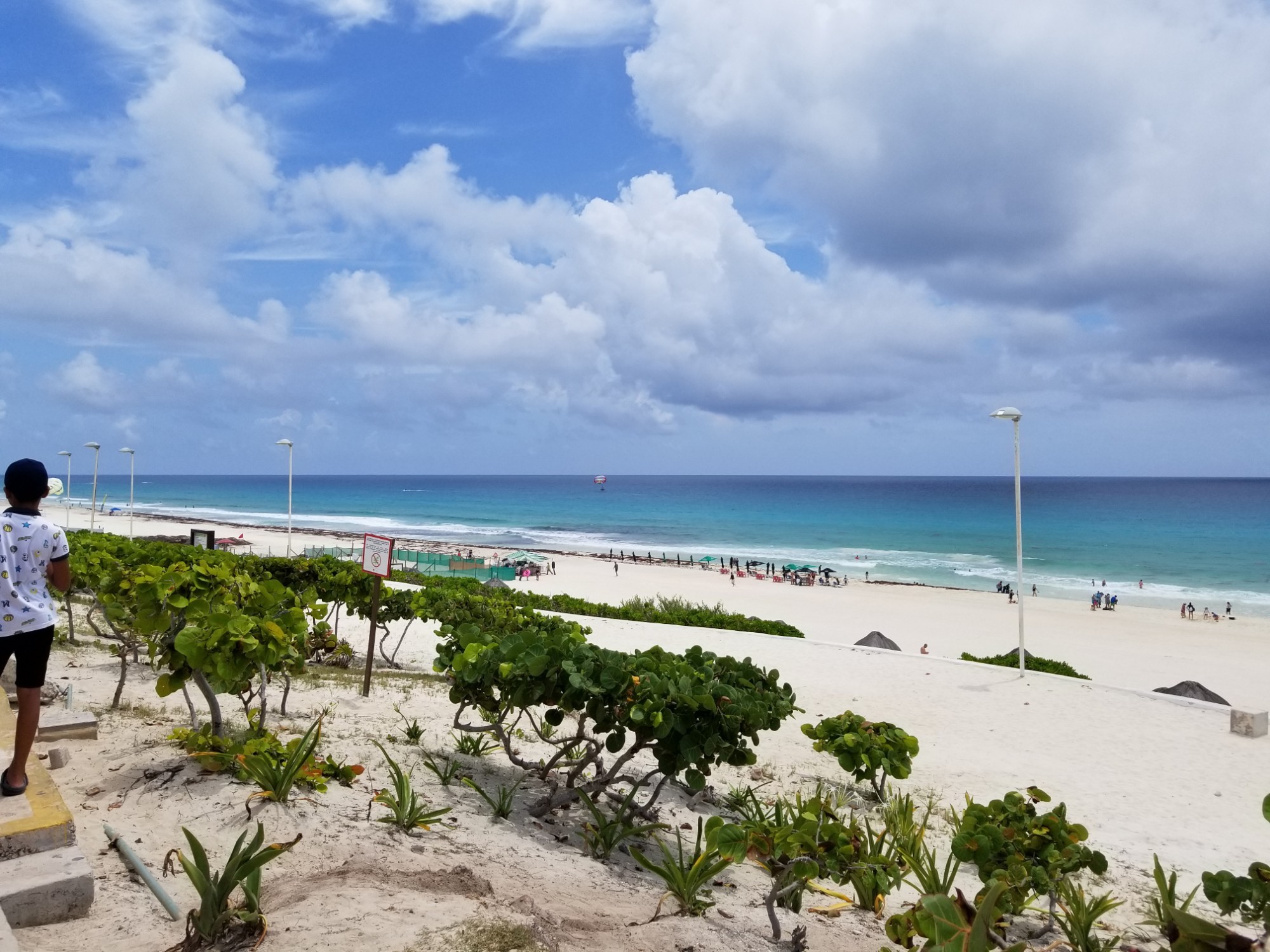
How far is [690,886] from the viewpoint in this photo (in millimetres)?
3748

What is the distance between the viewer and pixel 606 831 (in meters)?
4.57

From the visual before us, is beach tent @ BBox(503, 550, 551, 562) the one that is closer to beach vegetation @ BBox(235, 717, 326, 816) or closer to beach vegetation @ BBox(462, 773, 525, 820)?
beach vegetation @ BBox(462, 773, 525, 820)

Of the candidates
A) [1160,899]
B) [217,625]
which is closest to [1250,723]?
[1160,899]

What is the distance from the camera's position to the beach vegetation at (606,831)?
4535 mm

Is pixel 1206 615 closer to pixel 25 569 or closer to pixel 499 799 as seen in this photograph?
pixel 499 799

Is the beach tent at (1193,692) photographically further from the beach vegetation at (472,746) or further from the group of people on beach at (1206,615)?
the group of people on beach at (1206,615)

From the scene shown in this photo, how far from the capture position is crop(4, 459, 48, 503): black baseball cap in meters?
3.84

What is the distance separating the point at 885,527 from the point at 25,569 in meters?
82.0

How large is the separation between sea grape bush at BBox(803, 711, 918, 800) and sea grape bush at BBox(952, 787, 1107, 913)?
1552mm

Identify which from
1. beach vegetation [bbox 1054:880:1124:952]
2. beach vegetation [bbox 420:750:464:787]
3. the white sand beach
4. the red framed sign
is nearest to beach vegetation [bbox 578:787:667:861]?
the white sand beach

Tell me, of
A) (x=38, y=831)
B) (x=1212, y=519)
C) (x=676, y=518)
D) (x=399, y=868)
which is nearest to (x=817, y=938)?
(x=399, y=868)

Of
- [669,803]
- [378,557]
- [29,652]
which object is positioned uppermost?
[378,557]

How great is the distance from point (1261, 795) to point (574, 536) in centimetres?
6369

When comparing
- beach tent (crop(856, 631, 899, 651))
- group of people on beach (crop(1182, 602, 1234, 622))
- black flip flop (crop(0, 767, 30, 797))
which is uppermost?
black flip flop (crop(0, 767, 30, 797))
